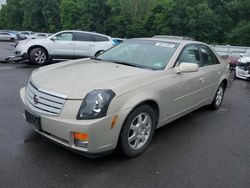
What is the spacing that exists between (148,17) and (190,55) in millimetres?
44092

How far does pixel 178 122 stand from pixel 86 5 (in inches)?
2101

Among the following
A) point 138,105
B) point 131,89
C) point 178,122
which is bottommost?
point 178,122

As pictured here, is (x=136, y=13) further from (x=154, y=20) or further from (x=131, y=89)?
(x=131, y=89)

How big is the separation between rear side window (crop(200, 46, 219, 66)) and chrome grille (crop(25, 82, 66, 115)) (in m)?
3.02

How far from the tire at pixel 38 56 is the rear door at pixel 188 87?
24.6ft

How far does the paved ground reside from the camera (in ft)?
9.73

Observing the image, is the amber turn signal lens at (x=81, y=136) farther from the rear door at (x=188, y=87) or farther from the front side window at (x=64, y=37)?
the front side window at (x=64, y=37)

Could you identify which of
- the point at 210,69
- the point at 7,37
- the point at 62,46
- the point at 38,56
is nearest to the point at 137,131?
the point at 210,69

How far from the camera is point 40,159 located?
3.30 m

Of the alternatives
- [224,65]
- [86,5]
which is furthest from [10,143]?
[86,5]

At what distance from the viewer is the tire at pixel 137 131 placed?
3230 millimetres

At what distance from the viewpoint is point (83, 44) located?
37.6 ft

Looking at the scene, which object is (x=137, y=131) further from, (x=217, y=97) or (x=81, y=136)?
(x=217, y=97)

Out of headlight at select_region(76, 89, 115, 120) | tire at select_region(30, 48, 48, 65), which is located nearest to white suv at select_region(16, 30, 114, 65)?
tire at select_region(30, 48, 48, 65)
